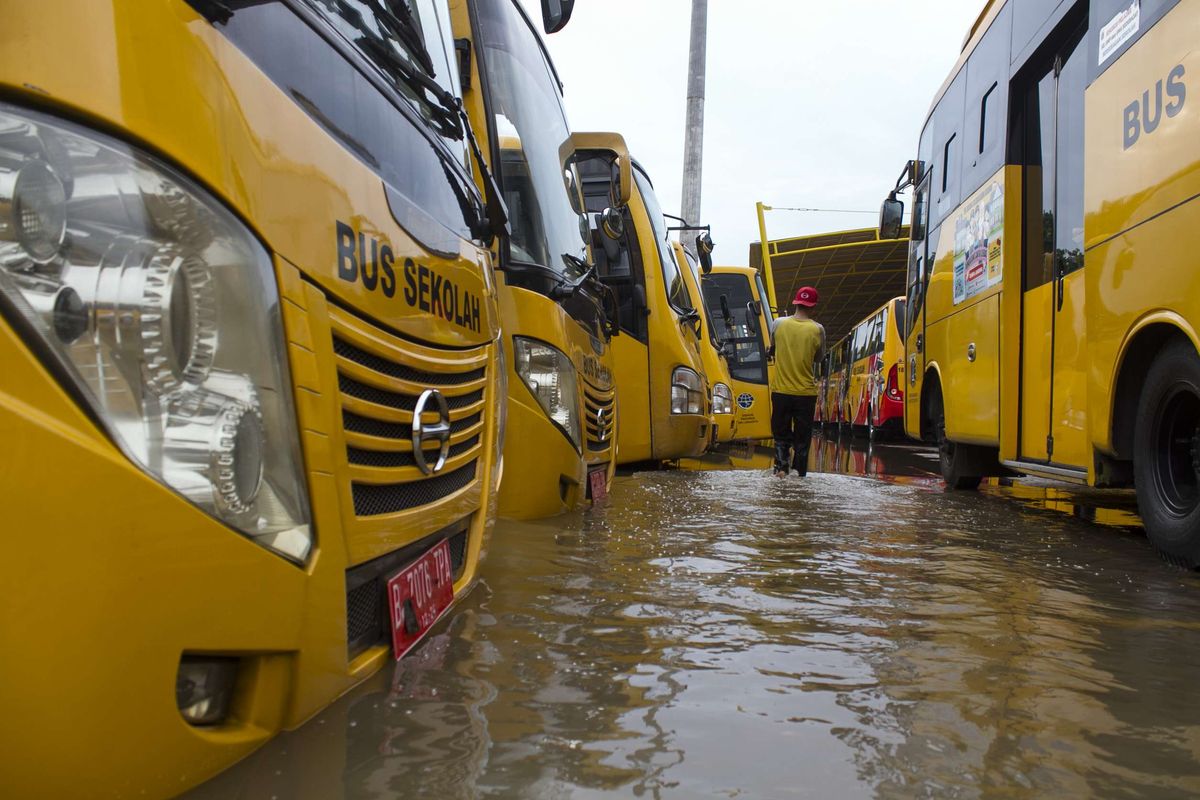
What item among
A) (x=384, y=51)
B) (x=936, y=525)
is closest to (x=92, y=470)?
(x=384, y=51)

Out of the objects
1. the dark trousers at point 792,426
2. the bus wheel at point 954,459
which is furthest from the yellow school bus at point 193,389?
the dark trousers at point 792,426

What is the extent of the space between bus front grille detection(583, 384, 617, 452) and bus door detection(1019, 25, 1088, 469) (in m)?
2.37

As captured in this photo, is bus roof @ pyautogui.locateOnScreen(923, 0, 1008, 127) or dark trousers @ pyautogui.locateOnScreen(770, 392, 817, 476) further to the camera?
dark trousers @ pyautogui.locateOnScreen(770, 392, 817, 476)

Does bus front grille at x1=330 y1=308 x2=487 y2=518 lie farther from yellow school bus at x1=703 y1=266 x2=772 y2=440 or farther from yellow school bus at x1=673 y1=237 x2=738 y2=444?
yellow school bus at x1=703 y1=266 x2=772 y2=440

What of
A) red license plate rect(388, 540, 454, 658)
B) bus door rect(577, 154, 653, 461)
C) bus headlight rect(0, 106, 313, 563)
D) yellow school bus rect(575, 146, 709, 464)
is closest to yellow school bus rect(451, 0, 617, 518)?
red license plate rect(388, 540, 454, 658)

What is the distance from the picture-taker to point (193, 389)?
51.2 inches

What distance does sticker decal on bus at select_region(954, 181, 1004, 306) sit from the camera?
5882 millimetres

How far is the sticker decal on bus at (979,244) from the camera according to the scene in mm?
5882

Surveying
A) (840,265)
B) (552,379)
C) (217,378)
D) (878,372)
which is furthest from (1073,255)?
(840,265)

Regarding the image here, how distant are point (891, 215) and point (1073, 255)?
4037mm

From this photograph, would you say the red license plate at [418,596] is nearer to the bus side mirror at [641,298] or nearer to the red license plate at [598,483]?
the red license plate at [598,483]

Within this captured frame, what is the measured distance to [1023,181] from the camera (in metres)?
5.69

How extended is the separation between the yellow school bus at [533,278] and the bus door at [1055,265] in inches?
95.3

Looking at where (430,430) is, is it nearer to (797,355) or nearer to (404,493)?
(404,493)
